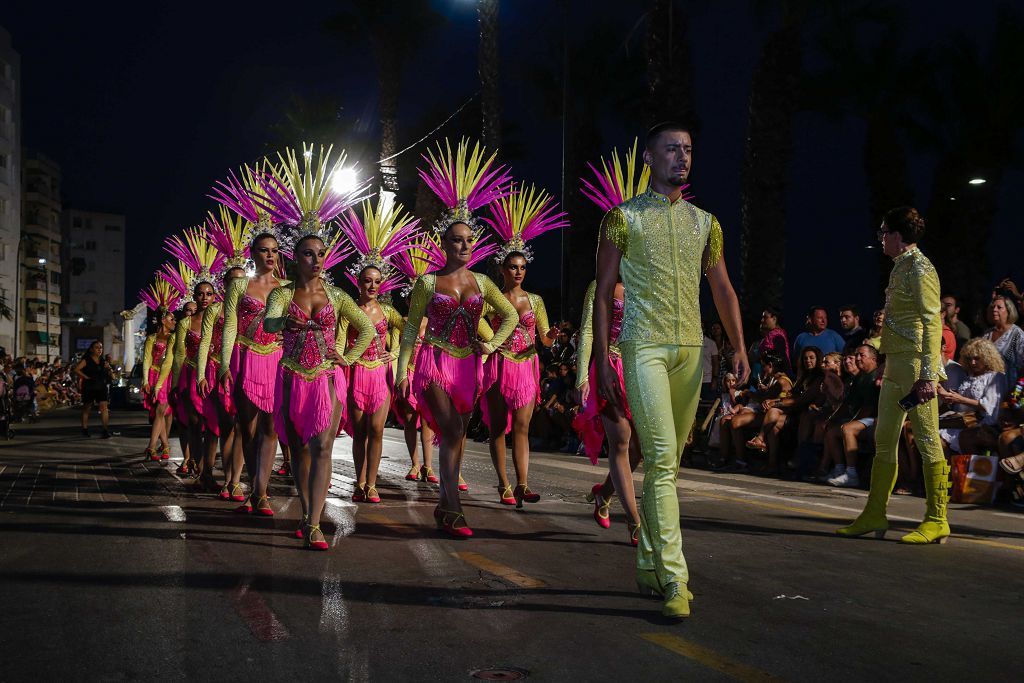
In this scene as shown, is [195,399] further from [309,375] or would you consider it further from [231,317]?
[309,375]

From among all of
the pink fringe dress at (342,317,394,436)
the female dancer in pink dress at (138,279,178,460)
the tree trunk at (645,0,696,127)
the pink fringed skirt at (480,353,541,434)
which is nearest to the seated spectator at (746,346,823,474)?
the pink fringed skirt at (480,353,541,434)

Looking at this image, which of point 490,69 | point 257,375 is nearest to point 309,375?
point 257,375

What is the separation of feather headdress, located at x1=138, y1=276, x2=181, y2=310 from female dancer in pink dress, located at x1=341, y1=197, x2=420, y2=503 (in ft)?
16.4

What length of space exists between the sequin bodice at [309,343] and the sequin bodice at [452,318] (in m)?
0.85

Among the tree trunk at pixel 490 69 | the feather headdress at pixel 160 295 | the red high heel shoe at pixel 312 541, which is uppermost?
the tree trunk at pixel 490 69

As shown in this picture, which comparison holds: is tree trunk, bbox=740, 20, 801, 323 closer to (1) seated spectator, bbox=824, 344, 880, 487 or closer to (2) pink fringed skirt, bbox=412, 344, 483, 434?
(1) seated spectator, bbox=824, 344, 880, 487

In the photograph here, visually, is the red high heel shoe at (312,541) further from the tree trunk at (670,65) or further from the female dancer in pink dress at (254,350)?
the tree trunk at (670,65)

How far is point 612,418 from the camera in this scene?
295 inches

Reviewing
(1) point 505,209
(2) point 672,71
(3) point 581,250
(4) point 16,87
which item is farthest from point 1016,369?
(4) point 16,87

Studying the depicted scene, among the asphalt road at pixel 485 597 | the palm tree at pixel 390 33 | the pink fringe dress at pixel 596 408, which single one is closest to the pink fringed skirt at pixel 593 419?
the pink fringe dress at pixel 596 408

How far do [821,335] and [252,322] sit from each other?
8606 mm

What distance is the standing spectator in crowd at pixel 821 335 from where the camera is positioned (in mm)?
14883

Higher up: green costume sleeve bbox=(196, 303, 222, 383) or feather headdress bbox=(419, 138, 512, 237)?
feather headdress bbox=(419, 138, 512, 237)

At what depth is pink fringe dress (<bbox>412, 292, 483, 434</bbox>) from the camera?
813cm
